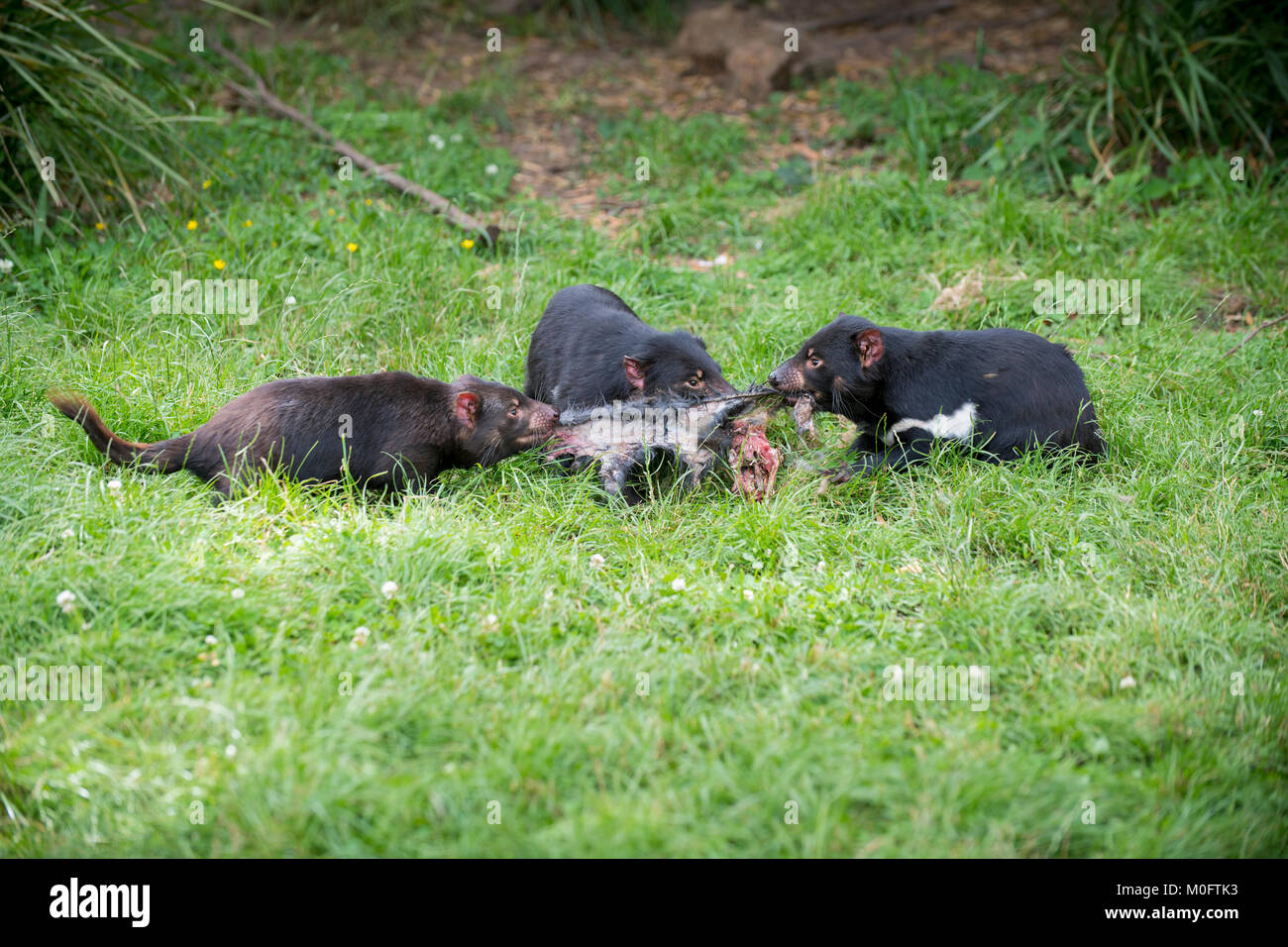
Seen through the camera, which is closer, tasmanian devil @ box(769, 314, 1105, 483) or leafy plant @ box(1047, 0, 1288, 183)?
tasmanian devil @ box(769, 314, 1105, 483)

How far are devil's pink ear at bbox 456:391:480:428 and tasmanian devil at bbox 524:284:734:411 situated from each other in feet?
1.81

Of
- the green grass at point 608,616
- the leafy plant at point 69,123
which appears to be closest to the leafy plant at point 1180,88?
the green grass at point 608,616

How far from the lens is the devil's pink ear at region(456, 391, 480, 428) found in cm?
420

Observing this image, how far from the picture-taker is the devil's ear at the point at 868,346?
443 centimetres

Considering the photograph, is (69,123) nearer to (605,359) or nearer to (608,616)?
(605,359)

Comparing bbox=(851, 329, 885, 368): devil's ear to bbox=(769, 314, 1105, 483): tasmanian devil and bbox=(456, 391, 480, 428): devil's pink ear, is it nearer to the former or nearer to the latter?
bbox=(769, 314, 1105, 483): tasmanian devil

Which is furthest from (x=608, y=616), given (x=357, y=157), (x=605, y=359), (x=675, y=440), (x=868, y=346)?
(x=357, y=157)

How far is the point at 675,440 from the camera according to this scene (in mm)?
4285

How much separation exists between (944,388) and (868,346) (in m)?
0.35

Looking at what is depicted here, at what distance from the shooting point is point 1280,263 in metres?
6.05

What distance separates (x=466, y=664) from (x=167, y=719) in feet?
2.60

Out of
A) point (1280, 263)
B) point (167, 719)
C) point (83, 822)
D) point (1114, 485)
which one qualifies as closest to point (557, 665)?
point (167, 719)

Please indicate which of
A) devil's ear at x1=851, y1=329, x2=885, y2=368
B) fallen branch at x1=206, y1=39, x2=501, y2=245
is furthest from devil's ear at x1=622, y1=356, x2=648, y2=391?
fallen branch at x1=206, y1=39, x2=501, y2=245

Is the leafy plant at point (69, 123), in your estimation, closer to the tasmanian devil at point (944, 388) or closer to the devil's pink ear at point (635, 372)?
the devil's pink ear at point (635, 372)
